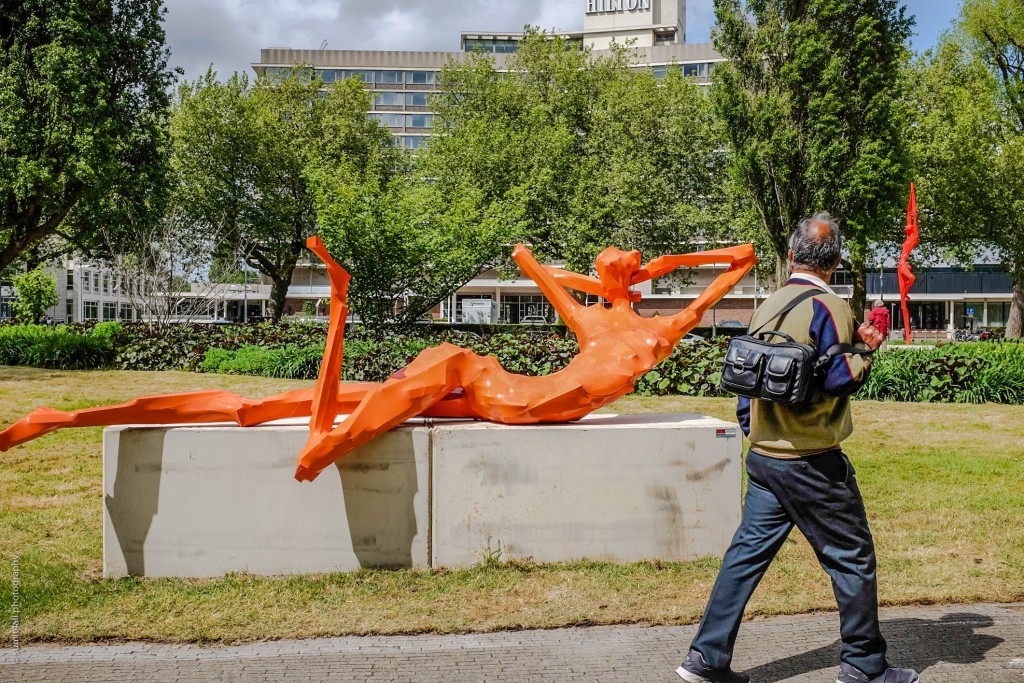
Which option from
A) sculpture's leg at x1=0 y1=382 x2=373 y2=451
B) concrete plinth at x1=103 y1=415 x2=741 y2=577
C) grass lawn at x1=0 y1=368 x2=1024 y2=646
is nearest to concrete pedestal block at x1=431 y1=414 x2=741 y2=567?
concrete plinth at x1=103 y1=415 x2=741 y2=577

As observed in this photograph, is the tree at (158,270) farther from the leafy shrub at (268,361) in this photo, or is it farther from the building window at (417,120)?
the building window at (417,120)

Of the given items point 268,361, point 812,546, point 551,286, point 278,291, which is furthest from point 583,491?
point 278,291

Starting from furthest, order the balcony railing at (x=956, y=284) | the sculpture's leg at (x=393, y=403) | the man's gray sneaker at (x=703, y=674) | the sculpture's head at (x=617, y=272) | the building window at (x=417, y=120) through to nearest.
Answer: the building window at (x=417, y=120), the balcony railing at (x=956, y=284), the sculpture's head at (x=617, y=272), the sculpture's leg at (x=393, y=403), the man's gray sneaker at (x=703, y=674)

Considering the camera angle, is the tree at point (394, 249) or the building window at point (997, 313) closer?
the tree at point (394, 249)

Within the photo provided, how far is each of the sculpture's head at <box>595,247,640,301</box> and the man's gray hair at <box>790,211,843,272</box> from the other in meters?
2.48

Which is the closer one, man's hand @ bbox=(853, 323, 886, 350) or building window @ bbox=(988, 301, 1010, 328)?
man's hand @ bbox=(853, 323, 886, 350)

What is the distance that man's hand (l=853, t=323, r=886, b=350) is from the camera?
353 centimetres

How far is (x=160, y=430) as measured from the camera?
5.54 meters

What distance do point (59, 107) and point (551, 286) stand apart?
1602 cm

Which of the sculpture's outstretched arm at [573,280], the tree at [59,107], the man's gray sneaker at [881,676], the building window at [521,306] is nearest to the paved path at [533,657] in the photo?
the man's gray sneaker at [881,676]

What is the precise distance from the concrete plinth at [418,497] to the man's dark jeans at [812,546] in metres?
1.93

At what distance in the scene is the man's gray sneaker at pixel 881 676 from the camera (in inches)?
147

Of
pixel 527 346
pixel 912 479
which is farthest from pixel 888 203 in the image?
pixel 912 479

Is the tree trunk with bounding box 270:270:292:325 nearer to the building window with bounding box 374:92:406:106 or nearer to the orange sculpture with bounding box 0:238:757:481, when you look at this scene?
the orange sculpture with bounding box 0:238:757:481
